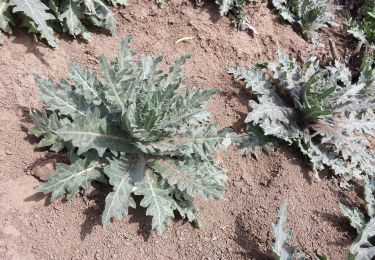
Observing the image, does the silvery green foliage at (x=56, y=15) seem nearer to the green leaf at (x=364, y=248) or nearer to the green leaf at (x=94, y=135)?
the green leaf at (x=94, y=135)

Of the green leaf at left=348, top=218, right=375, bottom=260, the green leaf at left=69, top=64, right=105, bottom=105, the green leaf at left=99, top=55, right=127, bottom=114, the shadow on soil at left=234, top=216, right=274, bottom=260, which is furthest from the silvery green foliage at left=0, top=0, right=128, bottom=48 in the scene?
the green leaf at left=348, top=218, right=375, bottom=260

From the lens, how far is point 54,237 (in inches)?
103

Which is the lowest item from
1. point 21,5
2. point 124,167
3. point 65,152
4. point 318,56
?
point 65,152

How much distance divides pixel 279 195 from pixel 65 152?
158 cm

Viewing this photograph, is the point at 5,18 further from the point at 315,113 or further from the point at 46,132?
the point at 315,113

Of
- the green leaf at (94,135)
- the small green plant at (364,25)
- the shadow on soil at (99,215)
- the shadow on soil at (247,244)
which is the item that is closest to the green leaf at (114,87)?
the green leaf at (94,135)

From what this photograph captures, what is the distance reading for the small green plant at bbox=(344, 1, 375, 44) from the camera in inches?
177

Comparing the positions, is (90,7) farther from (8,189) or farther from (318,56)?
(318,56)

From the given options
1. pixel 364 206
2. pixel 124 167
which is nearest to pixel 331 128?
pixel 364 206

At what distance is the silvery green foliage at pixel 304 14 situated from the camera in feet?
14.1

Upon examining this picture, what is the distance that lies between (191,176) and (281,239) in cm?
75

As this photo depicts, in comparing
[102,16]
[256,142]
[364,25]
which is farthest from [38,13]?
[364,25]

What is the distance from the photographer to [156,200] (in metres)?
2.70

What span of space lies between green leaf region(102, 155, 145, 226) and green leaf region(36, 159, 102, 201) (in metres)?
0.12
